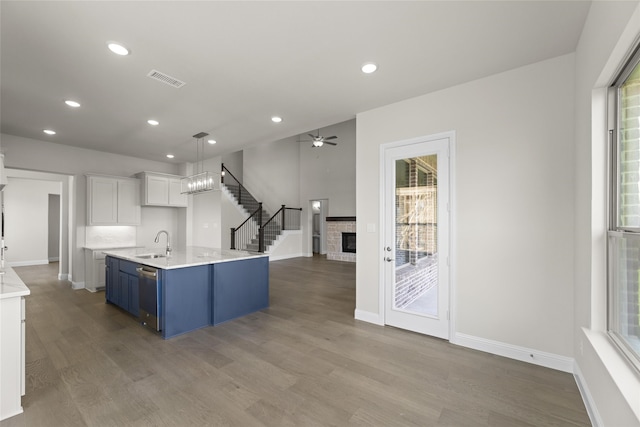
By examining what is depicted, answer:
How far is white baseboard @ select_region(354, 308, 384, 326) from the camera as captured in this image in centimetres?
370

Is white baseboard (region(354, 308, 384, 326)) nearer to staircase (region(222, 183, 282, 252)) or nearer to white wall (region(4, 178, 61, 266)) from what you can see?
staircase (region(222, 183, 282, 252))

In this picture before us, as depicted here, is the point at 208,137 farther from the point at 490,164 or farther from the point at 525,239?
the point at 525,239

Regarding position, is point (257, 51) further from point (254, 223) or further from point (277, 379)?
point (254, 223)

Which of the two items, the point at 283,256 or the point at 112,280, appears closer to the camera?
the point at 112,280

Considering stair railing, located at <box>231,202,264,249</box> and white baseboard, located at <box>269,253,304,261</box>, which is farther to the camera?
white baseboard, located at <box>269,253,304,261</box>

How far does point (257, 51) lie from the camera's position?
8.18ft

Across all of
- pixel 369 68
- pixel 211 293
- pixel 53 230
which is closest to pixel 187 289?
pixel 211 293

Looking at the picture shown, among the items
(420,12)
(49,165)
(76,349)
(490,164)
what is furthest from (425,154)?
(49,165)

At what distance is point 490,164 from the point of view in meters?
2.93

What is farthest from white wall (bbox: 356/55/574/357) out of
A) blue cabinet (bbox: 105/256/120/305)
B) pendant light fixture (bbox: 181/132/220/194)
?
blue cabinet (bbox: 105/256/120/305)

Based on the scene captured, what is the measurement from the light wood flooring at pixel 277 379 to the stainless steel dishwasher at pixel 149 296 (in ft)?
0.59

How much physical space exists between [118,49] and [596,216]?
13.1ft

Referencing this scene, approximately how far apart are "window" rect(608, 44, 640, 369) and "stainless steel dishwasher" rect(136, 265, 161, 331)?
4.12 m

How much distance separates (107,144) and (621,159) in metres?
7.26
